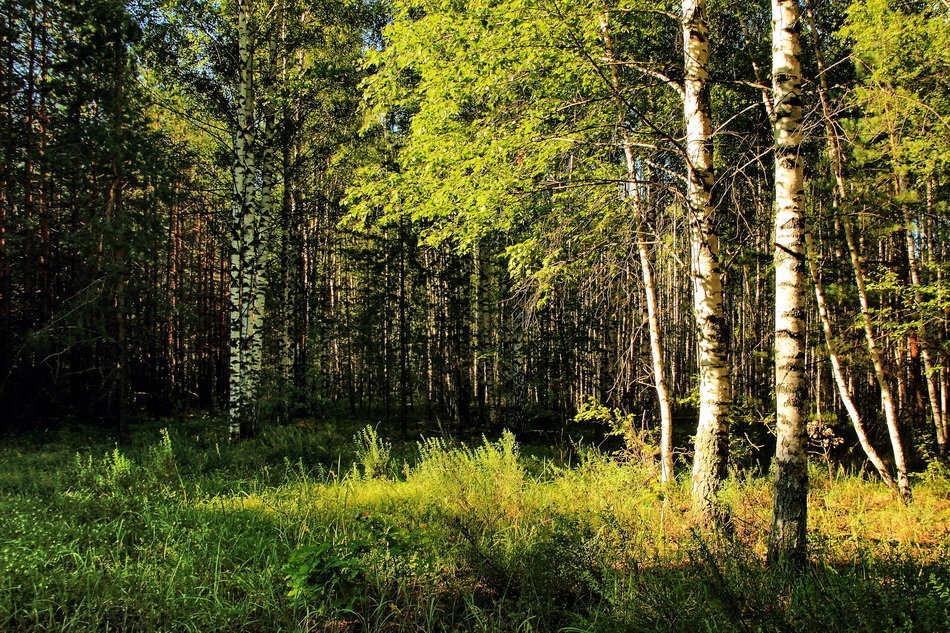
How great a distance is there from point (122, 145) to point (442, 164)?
25.4 ft

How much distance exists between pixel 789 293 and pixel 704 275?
1.03 metres

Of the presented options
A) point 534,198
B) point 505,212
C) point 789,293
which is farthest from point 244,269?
point 789,293

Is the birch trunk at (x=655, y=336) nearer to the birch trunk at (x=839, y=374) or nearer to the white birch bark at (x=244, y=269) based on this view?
the birch trunk at (x=839, y=374)

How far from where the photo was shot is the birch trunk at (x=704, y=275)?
13.8 feet

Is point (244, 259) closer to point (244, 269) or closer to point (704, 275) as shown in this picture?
point (244, 269)

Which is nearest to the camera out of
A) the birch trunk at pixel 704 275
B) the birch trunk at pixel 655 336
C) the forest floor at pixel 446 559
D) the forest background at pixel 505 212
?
the forest floor at pixel 446 559

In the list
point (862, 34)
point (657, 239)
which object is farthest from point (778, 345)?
point (862, 34)

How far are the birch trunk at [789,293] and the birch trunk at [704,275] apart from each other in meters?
0.79

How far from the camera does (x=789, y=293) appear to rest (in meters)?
3.37

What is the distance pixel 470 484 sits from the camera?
5055mm

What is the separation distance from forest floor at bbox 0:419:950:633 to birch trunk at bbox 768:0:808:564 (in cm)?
39

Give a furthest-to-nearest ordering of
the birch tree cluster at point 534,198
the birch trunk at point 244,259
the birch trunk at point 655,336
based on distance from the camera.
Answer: the birch trunk at point 244,259, the birch trunk at point 655,336, the birch tree cluster at point 534,198

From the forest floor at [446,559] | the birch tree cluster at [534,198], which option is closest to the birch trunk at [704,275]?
the birch tree cluster at [534,198]

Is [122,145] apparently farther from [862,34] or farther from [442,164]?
[862,34]
